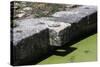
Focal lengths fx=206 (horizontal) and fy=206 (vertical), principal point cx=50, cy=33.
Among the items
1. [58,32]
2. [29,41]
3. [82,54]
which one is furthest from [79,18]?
[29,41]

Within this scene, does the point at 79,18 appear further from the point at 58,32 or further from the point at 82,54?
the point at 82,54

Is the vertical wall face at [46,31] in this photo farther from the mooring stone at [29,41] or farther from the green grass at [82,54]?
the green grass at [82,54]

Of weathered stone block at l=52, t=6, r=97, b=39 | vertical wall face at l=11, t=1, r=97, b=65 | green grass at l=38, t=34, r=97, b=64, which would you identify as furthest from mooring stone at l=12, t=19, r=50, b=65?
weathered stone block at l=52, t=6, r=97, b=39

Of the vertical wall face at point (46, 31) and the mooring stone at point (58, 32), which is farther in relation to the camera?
the mooring stone at point (58, 32)

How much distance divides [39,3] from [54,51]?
1.98ft

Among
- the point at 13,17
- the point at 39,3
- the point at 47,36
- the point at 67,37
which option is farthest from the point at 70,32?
the point at 13,17

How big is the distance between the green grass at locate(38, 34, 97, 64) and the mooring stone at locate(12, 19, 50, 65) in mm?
161

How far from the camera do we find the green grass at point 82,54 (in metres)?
2.49

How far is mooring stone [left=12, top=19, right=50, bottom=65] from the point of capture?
2328mm

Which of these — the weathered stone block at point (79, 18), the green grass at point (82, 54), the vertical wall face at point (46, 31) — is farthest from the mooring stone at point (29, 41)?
the weathered stone block at point (79, 18)

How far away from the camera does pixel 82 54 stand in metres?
2.60

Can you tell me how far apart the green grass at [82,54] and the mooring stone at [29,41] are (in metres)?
0.16

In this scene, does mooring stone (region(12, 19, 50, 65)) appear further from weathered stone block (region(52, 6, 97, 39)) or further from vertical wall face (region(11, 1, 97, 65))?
weathered stone block (region(52, 6, 97, 39))
